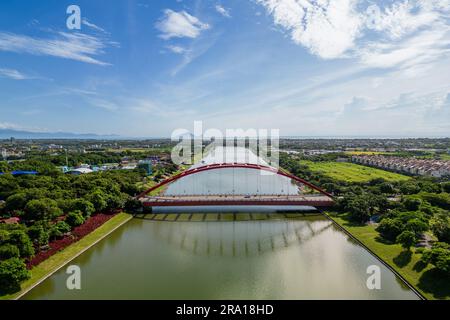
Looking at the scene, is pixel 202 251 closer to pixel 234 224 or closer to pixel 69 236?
pixel 234 224

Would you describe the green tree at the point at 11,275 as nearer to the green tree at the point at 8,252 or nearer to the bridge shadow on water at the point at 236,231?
the green tree at the point at 8,252

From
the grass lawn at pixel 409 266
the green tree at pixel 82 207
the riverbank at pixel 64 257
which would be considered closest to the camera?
the grass lawn at pixel 409 266

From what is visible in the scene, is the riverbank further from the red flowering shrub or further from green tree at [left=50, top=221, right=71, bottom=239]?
green tree at [left=50, top=221, right=71, bottom=239]

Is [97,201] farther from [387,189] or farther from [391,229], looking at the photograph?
[387,189]

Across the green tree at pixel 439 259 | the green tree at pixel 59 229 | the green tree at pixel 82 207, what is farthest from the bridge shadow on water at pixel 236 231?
the green tree at pixel 439 259

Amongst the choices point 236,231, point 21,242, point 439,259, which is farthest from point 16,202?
point 439,259

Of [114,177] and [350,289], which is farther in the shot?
[114,177]

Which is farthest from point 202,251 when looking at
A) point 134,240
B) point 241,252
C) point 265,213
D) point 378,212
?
point 378,212
